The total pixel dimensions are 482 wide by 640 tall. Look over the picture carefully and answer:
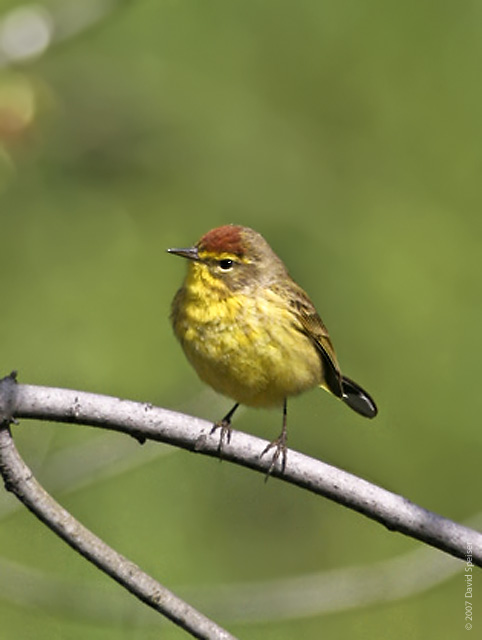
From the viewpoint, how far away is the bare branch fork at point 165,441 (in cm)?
307

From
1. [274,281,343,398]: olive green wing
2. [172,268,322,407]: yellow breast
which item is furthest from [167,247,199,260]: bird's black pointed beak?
[274,281,343,398]: olive green wing

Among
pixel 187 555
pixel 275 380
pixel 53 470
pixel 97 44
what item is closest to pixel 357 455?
pixel 187 555

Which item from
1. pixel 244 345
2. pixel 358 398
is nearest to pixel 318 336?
pixel 358 398

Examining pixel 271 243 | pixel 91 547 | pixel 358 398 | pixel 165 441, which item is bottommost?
pixel 91 547

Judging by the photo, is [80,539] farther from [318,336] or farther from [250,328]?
[318,336]

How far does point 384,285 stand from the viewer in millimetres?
8562

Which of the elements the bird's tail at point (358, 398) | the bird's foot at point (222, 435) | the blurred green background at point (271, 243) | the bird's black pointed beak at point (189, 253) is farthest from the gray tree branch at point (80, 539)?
the bird's tail at point (358, 398)

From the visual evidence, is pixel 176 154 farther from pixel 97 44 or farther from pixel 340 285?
pixel 340 285

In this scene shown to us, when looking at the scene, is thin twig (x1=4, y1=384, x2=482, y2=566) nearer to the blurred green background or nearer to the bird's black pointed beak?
the bird's black pointed beak

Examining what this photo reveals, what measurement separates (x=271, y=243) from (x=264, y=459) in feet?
16.1

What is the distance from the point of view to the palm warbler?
4.46m

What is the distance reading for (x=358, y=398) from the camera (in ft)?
16.6

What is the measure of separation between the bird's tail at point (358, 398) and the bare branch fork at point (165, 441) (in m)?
1.70

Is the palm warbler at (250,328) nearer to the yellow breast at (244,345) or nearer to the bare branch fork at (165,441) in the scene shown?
the yellow breast at (244,345)
